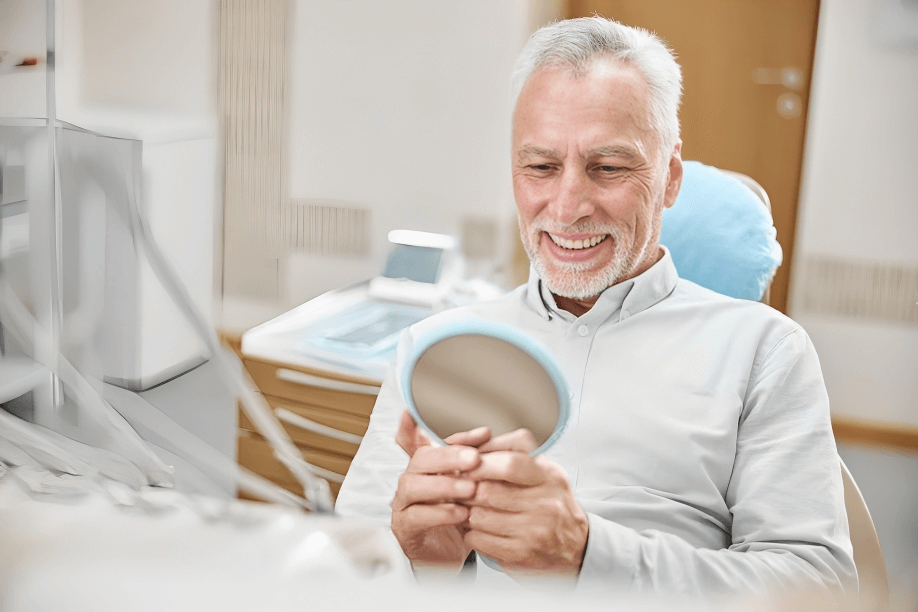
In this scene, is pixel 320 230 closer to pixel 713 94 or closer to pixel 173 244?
pixel 173 244

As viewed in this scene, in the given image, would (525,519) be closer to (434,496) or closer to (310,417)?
(434,496)

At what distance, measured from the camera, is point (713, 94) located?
53 centimetres

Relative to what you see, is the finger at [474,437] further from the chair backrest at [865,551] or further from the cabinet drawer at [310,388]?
the chair backrest at [865,551]

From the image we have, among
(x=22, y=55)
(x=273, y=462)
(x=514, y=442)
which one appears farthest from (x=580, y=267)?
(x=22, y=55)

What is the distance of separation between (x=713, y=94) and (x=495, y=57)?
15 cm

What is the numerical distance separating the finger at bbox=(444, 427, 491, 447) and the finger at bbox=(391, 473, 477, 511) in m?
0.03

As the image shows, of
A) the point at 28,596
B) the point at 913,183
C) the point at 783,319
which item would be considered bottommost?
the point at 28,596

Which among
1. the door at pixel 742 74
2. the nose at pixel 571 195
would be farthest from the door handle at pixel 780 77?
the nose at pixel 571 195

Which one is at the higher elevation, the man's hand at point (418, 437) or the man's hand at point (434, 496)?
the man's hand at point (418, 437)

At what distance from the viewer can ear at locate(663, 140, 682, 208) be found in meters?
0.55

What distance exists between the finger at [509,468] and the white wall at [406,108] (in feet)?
0.49

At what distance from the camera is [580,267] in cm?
56

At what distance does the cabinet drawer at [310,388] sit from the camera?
0.57 meters

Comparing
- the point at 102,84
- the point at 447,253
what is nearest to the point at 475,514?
the point at 447,253
